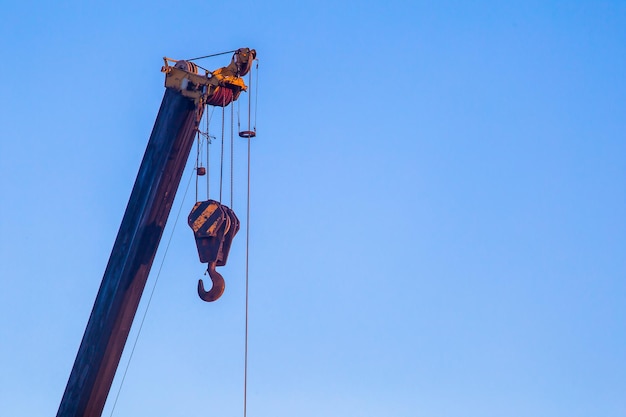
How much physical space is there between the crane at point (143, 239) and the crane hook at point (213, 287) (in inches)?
0.4

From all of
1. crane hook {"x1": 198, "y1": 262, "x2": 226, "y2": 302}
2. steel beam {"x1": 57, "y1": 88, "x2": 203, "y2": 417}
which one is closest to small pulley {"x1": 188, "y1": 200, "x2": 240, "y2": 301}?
crane hook {"x1": 198, "y1": 262, "x2": 226, "y2": 302}

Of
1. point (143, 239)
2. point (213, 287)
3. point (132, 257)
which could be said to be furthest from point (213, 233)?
point (132, 257)

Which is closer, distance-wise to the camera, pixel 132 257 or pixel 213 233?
pixel 132 257

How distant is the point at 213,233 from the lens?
1285 cm

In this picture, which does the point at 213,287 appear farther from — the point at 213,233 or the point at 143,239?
the point at 143,239

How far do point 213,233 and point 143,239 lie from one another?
0.79m

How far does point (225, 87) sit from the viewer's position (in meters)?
13.5

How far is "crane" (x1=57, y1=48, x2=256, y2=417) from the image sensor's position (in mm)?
12555

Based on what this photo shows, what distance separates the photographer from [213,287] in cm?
1275

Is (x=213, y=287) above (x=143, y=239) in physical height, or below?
below

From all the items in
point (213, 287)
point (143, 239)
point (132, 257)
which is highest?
point (143, 239)

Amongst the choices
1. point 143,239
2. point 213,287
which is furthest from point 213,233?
point 143,239

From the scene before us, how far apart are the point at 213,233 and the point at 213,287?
62 centimetres

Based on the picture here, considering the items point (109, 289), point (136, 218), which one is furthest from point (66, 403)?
point (136, 218)
